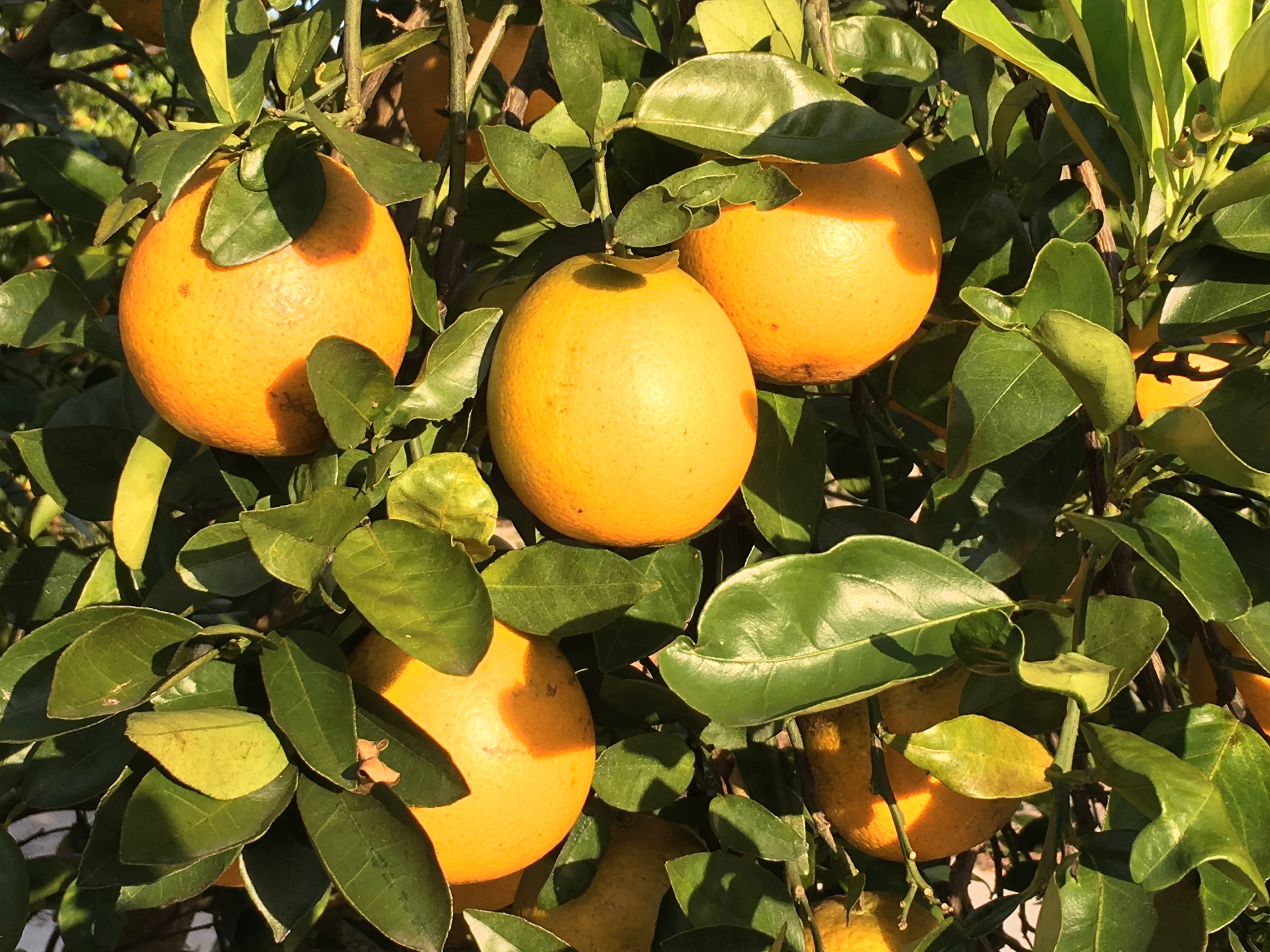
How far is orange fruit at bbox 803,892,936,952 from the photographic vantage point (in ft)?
3.10

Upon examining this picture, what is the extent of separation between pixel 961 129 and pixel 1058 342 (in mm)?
598

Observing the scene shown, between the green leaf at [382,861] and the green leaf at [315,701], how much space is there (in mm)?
32

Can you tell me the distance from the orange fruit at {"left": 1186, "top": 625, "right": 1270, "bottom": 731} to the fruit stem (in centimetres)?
27

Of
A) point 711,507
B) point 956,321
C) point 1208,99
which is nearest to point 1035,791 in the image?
point 711,507

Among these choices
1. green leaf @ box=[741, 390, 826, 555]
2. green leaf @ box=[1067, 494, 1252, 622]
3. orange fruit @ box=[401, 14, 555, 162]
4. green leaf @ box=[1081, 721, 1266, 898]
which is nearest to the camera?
green leaf @ box=[1081, 721, 1266, 898]

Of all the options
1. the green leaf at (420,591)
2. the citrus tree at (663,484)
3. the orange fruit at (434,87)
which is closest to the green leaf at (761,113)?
the citrus tree at (663,484)

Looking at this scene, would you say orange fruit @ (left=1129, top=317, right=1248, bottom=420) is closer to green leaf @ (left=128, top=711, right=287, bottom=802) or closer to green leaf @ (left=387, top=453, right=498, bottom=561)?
green leaf @ (left=387, top=453, right=498, bottom=561)

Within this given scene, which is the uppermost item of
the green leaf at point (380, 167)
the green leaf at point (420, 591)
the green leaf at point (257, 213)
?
the green leaf at point (380, 167)

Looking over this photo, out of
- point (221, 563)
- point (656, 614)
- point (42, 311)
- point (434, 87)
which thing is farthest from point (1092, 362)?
point (434, 87)

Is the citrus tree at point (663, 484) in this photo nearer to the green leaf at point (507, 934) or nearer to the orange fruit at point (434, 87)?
the green leaf at point (507, 934)

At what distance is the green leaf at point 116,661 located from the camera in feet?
2.21

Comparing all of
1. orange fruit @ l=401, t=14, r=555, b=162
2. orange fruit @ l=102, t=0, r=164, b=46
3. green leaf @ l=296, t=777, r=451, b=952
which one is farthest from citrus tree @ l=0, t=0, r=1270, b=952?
orange fruit @ l=102, t=0, r=164, b=46

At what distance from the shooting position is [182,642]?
724 millimetres

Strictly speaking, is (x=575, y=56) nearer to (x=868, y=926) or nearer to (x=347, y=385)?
(x=347, y=385)
